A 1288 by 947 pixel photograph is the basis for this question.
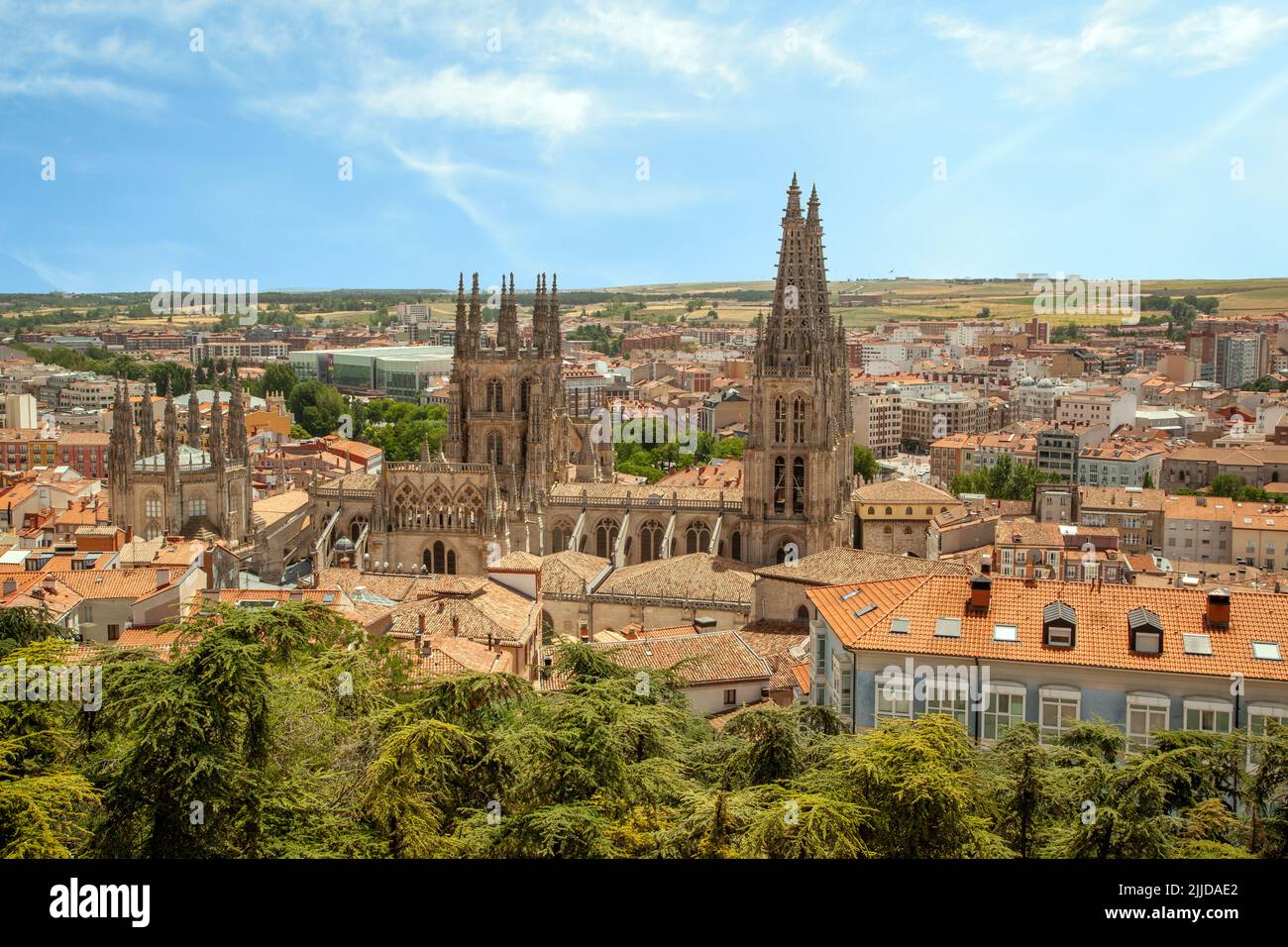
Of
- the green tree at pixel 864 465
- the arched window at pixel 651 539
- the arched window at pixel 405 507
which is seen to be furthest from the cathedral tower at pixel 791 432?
the green tree at pixel 864 465

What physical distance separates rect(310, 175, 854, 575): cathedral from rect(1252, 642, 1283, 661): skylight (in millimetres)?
29023

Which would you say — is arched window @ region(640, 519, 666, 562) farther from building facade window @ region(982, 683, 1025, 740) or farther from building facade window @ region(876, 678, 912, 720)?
building facade window @ region(982, 683, 1025, 740)

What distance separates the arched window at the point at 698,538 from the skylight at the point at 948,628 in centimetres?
3034

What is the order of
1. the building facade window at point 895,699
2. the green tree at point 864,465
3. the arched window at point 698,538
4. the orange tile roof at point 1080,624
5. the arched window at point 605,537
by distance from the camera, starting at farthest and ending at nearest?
the green tree at point 864,465, the arched window at point 605,537, the arched window at point 698,538, the building facade window at point 895,699, the orange tile roof at point 1080,624

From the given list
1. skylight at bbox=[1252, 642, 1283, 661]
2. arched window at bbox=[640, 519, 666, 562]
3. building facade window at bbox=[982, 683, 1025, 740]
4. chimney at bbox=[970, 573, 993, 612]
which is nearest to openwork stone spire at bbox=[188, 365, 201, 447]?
arched window at bbox=[640, 519, 666, 562]

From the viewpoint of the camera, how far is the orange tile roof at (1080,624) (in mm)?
24219

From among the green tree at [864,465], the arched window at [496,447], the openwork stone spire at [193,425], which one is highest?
the openwork stone spire at [193,425]

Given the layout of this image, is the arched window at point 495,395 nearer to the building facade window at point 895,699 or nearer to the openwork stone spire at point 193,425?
the openwork stone spire at point 193,425

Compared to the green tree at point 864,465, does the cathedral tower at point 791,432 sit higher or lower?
higher

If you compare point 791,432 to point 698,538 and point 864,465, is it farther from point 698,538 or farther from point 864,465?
point 864,465

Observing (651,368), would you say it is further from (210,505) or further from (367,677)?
(367,677)

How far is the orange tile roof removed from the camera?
24219 mm
